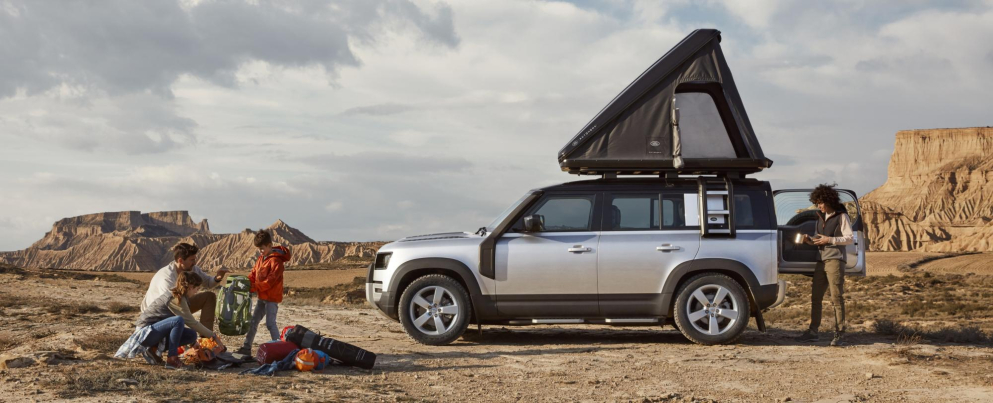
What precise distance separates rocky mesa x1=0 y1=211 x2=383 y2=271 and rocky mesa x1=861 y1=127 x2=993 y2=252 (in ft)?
245

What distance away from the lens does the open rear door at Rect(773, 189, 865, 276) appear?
1002cm

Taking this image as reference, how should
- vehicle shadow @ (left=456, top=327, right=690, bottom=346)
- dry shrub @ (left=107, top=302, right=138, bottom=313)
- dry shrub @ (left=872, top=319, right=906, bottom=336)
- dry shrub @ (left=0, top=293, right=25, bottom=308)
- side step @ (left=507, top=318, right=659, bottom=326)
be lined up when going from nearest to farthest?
side step @ (left=507, top=318, right=659, bottom=326), vehicle shadow @ (left=456, top=327, right=690, bottom=346), dry shrub @ (left=872, top=319, right=906, bottom=336), dry shrub @ (left=107, top=302, right=138, bottom=313), dry shrub @ (left=0, top=293, right=25, bottom=308)

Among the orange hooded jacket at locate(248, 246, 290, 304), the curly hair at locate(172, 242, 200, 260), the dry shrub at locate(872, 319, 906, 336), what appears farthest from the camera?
the dry shrub at locate(872, 319, 906, 336)

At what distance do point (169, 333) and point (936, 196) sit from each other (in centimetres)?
13437

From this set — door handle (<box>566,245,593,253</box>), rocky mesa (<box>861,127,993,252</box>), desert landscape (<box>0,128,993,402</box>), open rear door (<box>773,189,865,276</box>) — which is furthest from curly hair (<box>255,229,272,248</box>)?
rocky mesa (<box>861,127,993,252</box>)

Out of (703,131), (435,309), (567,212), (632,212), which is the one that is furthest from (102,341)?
(703,131)

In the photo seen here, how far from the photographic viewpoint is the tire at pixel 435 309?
9.64 m

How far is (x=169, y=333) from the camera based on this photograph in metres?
7.93

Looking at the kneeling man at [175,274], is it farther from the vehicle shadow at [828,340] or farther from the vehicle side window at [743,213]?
the vehicle shadow at [828,340]

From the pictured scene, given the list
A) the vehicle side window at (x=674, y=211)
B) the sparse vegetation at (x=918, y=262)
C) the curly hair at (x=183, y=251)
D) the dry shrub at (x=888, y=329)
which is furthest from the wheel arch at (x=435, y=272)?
the sparse vegetation at (x=918, y=262)

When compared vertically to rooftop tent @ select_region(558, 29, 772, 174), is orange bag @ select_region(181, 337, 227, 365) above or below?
below

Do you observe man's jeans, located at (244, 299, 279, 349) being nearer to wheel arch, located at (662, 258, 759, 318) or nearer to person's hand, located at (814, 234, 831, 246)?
wheel arch, located at (662, 258, 759, 318)

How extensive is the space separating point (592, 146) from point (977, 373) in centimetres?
460

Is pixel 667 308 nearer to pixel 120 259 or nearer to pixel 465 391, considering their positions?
pixel 465 391
